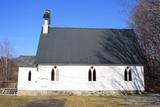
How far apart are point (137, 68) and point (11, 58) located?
132ft

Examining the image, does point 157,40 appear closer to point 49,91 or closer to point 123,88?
point 123,88

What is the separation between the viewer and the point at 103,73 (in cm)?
3606

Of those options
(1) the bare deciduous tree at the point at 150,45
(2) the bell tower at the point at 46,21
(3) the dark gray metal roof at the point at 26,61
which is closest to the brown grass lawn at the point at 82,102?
(1) the bare deciduous tree at the point at 150,45

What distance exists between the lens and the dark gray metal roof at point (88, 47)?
3650 cm

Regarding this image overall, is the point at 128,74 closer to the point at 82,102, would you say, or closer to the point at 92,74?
the point at 92,74

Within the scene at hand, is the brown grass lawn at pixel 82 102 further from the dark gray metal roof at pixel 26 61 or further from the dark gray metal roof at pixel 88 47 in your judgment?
the dark gray metal roof at pixel 26 61

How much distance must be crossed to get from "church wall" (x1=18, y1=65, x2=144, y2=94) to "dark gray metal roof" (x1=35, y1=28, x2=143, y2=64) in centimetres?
92

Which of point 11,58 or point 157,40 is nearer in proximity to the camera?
point 157,40

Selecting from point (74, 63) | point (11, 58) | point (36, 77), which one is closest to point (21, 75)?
point (36, 77)

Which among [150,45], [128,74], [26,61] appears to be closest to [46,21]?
[26,61]

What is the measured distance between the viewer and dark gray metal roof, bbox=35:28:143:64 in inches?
1437

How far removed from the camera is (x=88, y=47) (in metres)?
38.3

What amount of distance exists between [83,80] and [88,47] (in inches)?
200

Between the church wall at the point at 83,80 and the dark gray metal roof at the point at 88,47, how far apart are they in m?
0.92
